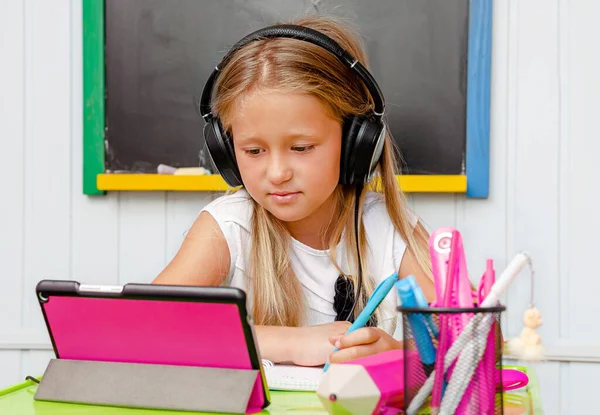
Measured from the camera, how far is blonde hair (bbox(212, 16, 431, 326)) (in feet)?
3.38

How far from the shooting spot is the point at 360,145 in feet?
3.37

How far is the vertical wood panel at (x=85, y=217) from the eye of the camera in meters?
1.71

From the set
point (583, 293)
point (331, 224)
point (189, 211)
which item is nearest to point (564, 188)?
point (583, 293)

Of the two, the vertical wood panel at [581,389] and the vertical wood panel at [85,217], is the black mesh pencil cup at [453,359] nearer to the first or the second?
the vertical wood panel at [581,389]

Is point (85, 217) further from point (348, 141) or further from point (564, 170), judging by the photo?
point (564, 170)

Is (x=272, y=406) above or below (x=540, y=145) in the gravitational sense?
below

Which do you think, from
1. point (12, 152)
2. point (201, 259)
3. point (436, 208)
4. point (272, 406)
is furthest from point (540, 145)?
point (12, 152)

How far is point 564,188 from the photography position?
1576 millimetres

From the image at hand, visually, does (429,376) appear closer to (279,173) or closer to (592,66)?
(279,173)

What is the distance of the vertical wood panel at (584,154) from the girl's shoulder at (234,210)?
778mm

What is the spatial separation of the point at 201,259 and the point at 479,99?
30.6 inches

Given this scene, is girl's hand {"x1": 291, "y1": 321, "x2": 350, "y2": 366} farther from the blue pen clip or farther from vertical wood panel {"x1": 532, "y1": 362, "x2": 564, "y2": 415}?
vertical wood panel {"x1": 532, "y1": 362, "x2": 564, "y2": 415}

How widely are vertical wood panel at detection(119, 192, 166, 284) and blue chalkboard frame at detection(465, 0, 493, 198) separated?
0.72 metres

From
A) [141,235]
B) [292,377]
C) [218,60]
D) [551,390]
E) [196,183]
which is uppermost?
[218,60]
